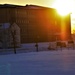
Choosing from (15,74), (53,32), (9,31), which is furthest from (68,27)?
(15,74)

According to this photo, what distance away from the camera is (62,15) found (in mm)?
87688

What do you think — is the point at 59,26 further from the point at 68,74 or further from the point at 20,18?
the point at 68,74

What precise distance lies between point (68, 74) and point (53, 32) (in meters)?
70.4

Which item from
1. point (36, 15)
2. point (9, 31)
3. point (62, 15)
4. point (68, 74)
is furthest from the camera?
point (62, 15)

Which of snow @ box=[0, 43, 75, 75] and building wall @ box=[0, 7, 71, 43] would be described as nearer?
snow @ box=[0, 43, 75, 75]

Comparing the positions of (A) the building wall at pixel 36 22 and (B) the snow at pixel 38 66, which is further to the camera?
(A) the building wall at pixel 36 22

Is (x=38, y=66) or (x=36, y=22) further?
(x=36, y=22)

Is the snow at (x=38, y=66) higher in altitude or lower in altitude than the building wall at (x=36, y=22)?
lower

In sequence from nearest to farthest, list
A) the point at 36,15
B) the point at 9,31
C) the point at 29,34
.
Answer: the point at 9,31 → the point at 29,34 → the point at 36,15

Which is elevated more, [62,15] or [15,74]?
[62,15]

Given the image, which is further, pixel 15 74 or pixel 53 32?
pixel 53 32

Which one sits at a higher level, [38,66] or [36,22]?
[36,22]

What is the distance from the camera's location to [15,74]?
10703mm

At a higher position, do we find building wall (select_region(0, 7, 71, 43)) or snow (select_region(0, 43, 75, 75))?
building wall (select_region(0, 7, 71, 43))
